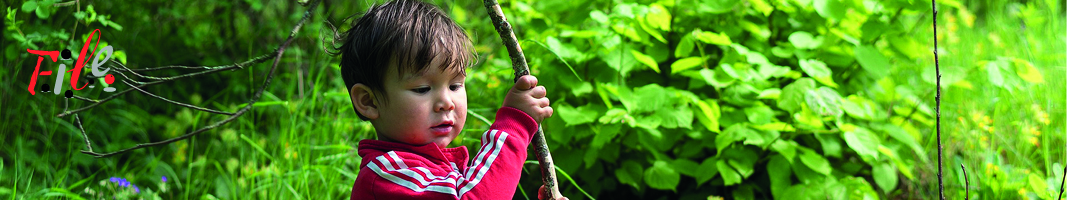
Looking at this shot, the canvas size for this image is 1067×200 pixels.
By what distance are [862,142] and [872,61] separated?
268 mm

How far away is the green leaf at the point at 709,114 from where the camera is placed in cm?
215

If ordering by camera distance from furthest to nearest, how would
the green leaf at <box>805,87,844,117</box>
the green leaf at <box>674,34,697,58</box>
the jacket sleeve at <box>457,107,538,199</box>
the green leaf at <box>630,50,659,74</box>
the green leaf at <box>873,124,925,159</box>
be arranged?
the green leaf at <box>873,124,925,159</box>, the green leaf at <box>674,34,697,58</box>, the green leaf at <box>630,50,659,74</box>, the green leaf at <box>805,87,844,117</box>, the jacket sleeve at <box>457,107,538,199</box>

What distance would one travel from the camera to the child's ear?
1336 millimetres

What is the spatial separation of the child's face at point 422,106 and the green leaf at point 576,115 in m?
0.85

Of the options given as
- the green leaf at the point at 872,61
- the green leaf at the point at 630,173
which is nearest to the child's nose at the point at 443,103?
the green leaf at the point at 630,173

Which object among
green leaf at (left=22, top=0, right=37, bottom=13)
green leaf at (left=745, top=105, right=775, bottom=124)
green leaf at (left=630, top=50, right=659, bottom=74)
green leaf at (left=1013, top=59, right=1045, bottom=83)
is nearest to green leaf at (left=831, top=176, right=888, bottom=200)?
green leaf at (left=745, top=105, right=775, bottom=124)

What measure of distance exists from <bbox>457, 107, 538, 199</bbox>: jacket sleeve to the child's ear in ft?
0.60

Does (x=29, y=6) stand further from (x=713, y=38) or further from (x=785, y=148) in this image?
(x=785, y=148)

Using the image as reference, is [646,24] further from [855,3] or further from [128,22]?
[128,22]

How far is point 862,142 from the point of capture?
2176mm

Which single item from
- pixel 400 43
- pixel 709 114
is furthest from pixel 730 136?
pixel 400 43

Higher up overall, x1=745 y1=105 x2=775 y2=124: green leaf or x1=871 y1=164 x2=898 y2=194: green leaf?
x1=745 y1=105 x2=775 y2=124: green leaf

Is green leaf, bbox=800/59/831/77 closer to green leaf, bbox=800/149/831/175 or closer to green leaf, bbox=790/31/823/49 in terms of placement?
green leaf, bbox=790/31/823/49

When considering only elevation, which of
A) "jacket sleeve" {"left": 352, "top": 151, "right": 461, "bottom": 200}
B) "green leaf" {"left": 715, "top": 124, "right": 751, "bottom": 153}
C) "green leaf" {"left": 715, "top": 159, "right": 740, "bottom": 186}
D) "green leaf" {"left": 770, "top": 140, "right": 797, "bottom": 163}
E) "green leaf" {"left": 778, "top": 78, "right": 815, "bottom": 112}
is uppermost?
"jacket sleeve" {"left": 352, "top": 151, "right": 461, "bottom": 200}
